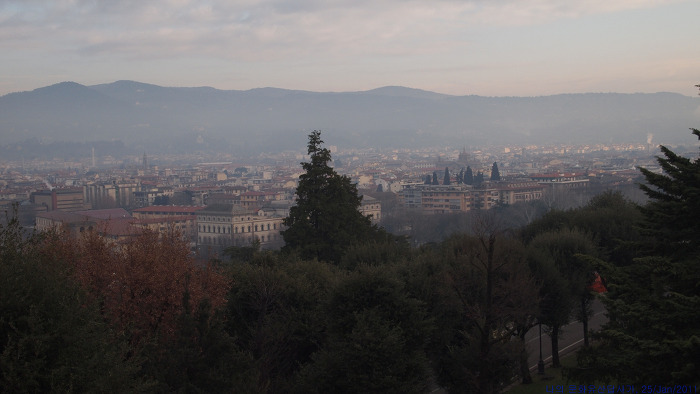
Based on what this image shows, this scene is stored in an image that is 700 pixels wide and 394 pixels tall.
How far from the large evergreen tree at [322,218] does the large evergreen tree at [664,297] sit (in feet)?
38.4

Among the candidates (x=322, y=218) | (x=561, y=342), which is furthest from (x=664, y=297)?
(x=322, y=218)

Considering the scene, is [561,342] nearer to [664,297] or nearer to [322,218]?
[322,218]

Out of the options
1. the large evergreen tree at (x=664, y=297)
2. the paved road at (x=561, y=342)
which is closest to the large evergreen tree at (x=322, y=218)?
the paved road at (x=561, y=342)

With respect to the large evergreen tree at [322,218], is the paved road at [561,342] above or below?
below

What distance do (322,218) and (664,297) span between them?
1342 cm

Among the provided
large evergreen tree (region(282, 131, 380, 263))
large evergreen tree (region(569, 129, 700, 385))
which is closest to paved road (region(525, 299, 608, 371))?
large evergreen tree (region(282, 131, 380, 263))

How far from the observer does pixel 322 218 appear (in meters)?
21.5

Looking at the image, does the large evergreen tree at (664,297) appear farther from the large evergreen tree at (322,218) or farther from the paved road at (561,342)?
the large evergreen tree at (322,218)

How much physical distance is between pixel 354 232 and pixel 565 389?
398 inches

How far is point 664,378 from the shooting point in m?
8.17

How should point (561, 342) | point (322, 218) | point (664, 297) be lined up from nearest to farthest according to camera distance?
point (664, 297), point (561, 342), point (322, 218)

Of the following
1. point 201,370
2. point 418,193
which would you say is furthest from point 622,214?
point 418,193

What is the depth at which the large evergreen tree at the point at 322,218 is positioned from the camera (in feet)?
70.0

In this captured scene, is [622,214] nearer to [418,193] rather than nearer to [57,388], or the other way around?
[57,388]
